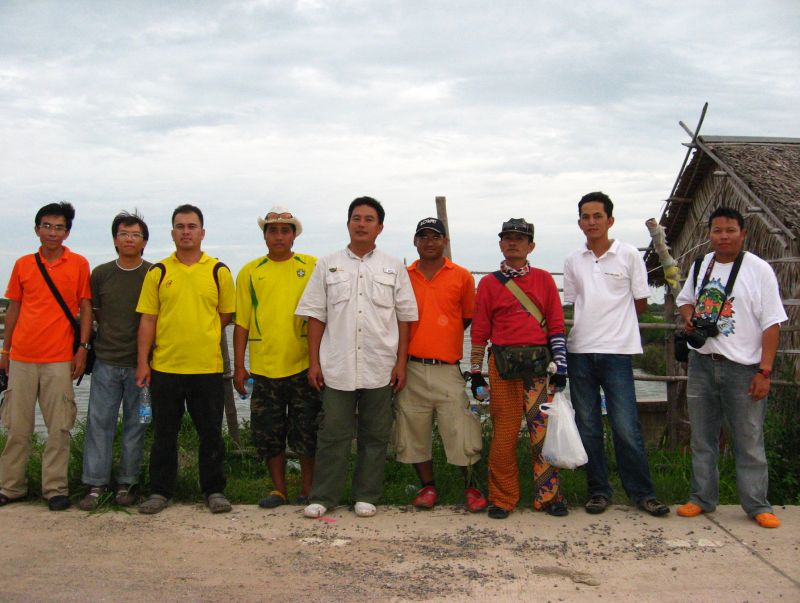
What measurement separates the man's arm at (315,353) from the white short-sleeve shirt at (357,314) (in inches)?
1.3

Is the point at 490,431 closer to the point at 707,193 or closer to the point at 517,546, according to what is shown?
the point at 517,546

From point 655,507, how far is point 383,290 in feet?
6.85

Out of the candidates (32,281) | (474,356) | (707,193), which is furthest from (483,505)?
(707,193)

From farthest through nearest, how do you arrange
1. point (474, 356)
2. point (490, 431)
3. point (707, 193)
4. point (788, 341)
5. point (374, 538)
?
point (707, 193)
point (788, 341)
point (490, 431)
point (474, 356)
point (374, 538)

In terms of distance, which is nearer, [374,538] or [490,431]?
[374,538]

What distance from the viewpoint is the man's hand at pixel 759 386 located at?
4.11 metres

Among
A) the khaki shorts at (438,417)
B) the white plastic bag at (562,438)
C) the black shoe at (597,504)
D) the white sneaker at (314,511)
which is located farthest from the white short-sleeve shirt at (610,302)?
the white sneaker at (314,511)

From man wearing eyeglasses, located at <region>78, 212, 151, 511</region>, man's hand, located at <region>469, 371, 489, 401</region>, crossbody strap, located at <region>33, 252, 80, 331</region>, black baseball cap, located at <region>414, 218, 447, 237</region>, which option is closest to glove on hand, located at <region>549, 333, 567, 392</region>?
man's hand, located at <region>469, 371, 489, 401</region>

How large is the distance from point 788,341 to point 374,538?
5.14m

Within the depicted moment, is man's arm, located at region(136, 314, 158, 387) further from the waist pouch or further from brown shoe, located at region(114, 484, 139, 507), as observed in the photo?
the waist pouch

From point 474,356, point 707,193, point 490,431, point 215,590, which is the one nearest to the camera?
point 215,590

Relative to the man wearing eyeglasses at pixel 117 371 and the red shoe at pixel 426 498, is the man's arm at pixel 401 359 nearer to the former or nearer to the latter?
the red shoe at pixel 426 498

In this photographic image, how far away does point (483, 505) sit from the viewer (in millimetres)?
4535

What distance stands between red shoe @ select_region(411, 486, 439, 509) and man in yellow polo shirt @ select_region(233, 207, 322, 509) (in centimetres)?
73
